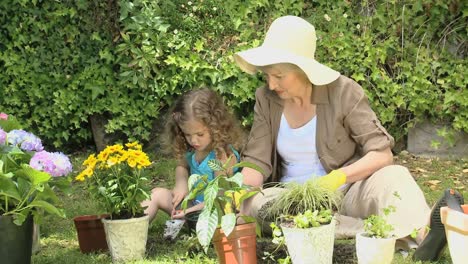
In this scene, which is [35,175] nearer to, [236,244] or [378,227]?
[236,244]

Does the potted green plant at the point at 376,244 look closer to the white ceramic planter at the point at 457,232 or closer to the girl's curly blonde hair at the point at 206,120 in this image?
the white ceramic planter at the point at 457,232

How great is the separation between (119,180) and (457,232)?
1.43m

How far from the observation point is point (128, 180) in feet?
10.2

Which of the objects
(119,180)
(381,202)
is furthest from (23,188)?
(381,202)

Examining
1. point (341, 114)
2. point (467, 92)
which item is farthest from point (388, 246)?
point (467, 92)

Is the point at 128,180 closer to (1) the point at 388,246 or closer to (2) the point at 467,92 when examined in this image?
(1) the point at 388,246

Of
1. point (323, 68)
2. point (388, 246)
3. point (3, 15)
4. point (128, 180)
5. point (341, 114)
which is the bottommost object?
point (388, 246)

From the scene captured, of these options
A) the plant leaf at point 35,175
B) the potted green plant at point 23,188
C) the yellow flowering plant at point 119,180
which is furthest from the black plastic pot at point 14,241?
the yellow flowering plant at point 119,180

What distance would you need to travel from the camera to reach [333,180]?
9.84 feet

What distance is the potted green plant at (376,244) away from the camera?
260 centimetres

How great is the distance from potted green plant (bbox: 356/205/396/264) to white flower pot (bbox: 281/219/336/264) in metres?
0.12

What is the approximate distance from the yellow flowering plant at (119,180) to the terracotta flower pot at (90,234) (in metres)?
0.21

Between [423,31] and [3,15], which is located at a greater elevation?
[3,15]

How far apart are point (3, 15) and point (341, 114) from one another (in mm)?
3213
